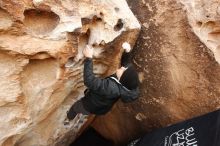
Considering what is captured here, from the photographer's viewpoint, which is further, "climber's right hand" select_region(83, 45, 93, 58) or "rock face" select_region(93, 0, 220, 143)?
"rock face" select_region(93, 0, 220, 143)

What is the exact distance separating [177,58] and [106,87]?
Answer: 79 cm

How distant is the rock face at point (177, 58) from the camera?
3.27 meters

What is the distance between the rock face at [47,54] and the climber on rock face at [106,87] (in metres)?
0.17

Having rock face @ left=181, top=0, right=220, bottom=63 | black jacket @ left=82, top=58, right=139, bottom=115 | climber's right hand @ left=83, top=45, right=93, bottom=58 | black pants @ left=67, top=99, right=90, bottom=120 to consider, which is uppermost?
rock face @ left=181, top=0, right=220, bottom=63

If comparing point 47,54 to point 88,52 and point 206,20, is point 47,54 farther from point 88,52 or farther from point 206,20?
point 206,20

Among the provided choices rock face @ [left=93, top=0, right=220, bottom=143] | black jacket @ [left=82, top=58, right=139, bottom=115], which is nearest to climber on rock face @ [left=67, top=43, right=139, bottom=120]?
black jacket @ [left=82, top=58, right=139, bottom=115]

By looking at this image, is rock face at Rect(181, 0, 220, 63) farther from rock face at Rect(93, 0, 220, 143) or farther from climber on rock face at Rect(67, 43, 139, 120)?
climber on rock face at Rect(67, 43, 139, 120)

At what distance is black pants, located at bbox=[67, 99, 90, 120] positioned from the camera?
318 cm

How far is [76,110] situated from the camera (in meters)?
3.29

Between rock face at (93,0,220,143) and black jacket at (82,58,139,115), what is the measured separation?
1.91 feet

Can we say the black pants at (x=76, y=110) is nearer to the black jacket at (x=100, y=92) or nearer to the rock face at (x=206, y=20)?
the black jacket at (x=100, y=92)

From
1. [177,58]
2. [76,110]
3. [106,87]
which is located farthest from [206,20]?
[76,110]

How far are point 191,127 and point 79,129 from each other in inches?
43.0

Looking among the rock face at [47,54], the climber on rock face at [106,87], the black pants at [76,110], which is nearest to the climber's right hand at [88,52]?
the climber on rock face at [106,87]
